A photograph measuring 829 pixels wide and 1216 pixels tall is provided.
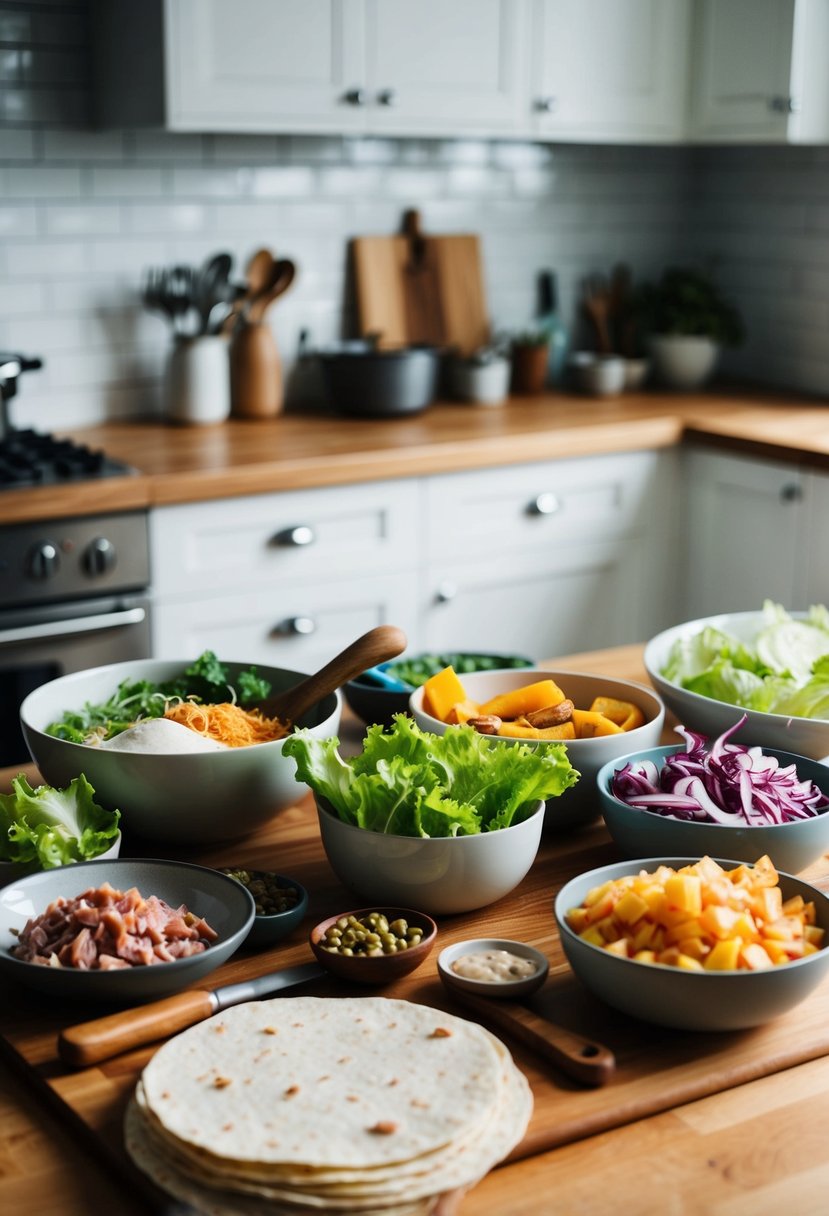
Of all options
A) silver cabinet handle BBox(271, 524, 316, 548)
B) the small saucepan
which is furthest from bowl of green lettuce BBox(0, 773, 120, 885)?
the small saucepan

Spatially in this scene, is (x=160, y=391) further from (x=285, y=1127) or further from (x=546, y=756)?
(x=285, y=1127)

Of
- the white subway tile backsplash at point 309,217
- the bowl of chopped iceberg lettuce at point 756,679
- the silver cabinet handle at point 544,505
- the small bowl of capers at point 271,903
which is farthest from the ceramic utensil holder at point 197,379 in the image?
the small bowl of capers at point 271,903

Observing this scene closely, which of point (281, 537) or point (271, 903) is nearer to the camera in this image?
point (271, 903)

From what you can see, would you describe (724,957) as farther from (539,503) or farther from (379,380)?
(379,380)

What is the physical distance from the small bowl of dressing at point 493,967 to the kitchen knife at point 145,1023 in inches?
6.1

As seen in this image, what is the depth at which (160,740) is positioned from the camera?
1446 mm

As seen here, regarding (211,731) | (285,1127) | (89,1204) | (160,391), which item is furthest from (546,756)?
(160,391)

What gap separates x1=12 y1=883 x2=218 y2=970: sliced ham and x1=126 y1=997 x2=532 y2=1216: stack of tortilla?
88 millimetres

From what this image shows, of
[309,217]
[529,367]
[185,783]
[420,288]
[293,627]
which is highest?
[309,217]

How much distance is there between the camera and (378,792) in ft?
4.35

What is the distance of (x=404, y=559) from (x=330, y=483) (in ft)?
1.05

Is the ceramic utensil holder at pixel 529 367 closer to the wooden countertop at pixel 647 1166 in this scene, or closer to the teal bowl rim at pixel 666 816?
the teal bowl rim at pixel 666 816

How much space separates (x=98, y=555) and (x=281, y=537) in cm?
46

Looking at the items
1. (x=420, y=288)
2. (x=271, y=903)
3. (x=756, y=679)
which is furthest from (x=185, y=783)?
(x=420, y=288)
